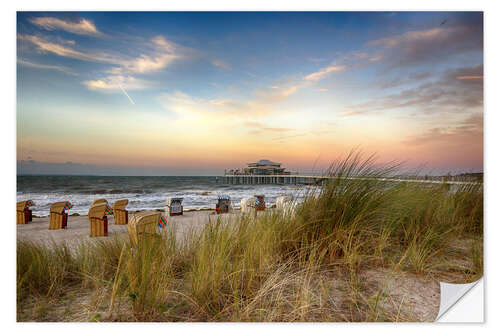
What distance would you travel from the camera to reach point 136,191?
39.6 ft

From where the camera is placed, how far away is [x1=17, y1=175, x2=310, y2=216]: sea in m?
5.06

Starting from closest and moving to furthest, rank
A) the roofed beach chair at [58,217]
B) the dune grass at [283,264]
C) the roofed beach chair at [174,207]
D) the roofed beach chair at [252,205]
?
1. the dune grass at [283,264]
2. the roofed beach chair at [252,205]
3. the roofed beach chair at [58,217]
4. the roofed beach chair at [174,207]

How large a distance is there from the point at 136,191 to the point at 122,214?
7612 mm

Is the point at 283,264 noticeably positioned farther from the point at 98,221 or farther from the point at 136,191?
Result: the point at 136,191

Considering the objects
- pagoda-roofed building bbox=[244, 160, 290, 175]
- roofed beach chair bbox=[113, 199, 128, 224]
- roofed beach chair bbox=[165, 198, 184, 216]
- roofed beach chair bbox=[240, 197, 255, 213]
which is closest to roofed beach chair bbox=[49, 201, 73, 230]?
roofed beach chair bbox=[113, 199, 128, 224]

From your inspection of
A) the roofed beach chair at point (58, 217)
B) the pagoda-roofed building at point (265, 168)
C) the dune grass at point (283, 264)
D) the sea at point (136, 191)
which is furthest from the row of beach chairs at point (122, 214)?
the pagoda-roofed building at point (265, 168)

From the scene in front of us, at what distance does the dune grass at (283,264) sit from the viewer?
61.8 inches

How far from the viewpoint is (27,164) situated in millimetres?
2371

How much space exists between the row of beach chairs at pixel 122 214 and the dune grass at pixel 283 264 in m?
0.18

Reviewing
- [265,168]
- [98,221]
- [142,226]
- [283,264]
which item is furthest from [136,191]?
[283,264]

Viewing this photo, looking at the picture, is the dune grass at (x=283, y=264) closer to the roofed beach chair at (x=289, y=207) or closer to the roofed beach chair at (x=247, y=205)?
the roofed beach chair at (x=289, y=207)

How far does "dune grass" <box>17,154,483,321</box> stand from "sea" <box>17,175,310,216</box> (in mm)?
592

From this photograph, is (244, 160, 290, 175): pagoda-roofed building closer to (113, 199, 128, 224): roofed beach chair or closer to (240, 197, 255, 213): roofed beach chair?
(240, 197, 255, 213): roofed beach chair
